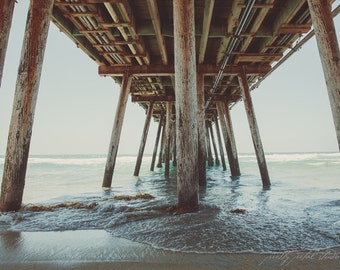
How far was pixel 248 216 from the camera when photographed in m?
2.64

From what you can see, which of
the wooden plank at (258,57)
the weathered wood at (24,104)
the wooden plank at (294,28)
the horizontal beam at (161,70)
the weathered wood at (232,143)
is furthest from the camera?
the weathered wood at (232,143)

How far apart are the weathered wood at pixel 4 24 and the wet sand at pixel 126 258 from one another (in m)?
2.13

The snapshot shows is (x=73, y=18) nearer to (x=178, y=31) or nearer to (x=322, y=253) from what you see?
(x=178, y=31)

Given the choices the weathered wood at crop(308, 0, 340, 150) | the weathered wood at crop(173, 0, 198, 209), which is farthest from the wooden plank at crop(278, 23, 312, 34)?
the weathered wood at crop(173, 0, 198, 209)

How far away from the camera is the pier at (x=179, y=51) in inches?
106

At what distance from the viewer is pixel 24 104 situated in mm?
2703

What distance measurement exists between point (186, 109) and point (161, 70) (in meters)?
4.32

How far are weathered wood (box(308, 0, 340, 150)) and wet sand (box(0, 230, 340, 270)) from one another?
175cm

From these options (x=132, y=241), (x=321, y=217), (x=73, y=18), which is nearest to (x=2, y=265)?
(x=132, y=241)

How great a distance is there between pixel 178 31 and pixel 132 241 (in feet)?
8.98

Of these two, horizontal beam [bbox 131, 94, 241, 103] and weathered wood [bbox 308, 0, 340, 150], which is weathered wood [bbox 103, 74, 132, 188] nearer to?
horizontal beam [bbox 131, 94, 241, 103]

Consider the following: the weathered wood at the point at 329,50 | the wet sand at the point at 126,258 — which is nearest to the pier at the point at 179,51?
the weathered wood at the point at 329,50

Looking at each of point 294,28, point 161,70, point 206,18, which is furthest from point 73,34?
point 294,28

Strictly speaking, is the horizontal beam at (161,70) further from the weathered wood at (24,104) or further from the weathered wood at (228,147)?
the weathered wood at (24,104)
